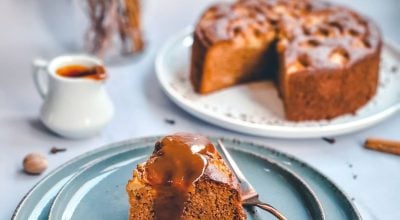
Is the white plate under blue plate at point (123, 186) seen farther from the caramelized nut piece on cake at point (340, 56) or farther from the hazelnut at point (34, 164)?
the caramelized nut piece on cake at point (340, 56)

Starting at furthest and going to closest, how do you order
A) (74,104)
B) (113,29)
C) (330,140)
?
(113,29)
(330,140)
(74,104)

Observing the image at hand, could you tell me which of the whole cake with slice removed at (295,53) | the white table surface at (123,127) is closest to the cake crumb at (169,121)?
the white table surface at (123,127)

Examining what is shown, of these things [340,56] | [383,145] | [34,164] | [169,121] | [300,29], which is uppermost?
[300,29]

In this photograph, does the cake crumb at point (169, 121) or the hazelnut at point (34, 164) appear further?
the cake crumb at point (169, 121)

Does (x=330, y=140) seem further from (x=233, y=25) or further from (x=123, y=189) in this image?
(x=123, y=189)

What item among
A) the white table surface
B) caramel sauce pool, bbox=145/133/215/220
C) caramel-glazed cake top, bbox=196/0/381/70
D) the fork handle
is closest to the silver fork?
the fork handle

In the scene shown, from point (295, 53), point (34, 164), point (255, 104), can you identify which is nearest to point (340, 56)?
point (295, 53)
